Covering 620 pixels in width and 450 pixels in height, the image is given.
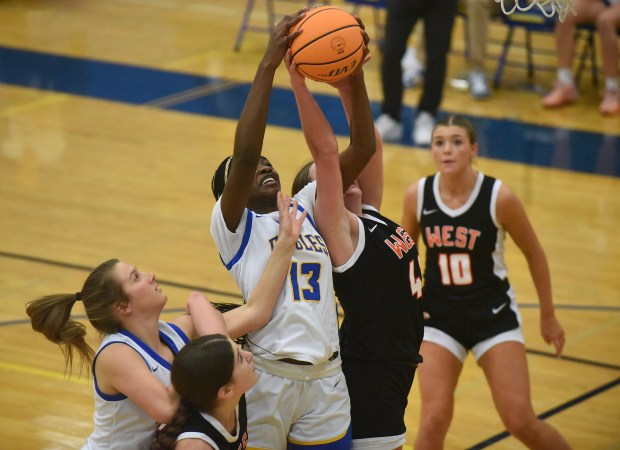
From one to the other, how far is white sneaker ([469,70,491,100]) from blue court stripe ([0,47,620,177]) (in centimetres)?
72

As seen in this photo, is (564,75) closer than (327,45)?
No

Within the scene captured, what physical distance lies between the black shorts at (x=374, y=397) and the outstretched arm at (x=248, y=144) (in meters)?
0.70

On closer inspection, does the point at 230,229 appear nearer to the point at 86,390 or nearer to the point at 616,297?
the point at 86,390

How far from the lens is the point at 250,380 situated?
335 centimetres

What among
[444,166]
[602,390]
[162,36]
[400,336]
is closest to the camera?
[400,336]

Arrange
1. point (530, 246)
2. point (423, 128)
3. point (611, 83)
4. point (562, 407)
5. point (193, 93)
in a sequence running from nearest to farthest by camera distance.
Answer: point (530, 246)
point (562, 407)
point (423, 128)
point (611, 83)
point (193, 93)

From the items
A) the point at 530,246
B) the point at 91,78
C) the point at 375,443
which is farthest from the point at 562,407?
the point at 91,78

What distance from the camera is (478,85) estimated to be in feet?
37.3

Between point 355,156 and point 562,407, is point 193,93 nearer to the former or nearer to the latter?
point 562,407

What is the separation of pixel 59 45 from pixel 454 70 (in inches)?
177

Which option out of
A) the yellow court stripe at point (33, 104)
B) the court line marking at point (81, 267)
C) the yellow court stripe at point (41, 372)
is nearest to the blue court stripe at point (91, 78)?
the yellow court stripe at point (33, 104)

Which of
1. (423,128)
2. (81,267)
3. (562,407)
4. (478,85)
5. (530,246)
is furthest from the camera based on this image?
(478,85)

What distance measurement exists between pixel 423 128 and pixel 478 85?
5.51 ft

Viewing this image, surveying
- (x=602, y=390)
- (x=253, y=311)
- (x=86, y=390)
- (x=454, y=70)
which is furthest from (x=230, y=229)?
(x=454, y=70)
